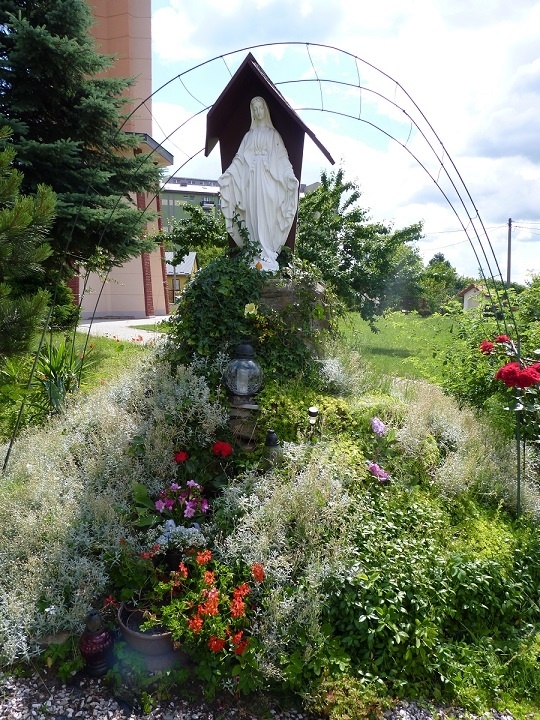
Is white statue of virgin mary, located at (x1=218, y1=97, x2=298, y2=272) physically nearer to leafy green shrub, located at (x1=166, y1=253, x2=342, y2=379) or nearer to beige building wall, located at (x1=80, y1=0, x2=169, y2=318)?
leafy green shrub, located at (x1=166, y1=253, x2=342, y2=379)

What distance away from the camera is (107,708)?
6.95 feet

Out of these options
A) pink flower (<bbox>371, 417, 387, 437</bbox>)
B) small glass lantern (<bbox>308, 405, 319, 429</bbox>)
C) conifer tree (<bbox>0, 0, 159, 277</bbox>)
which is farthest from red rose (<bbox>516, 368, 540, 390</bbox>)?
conifer tree (<bbox>0, 0, 159, 277</bbox>)

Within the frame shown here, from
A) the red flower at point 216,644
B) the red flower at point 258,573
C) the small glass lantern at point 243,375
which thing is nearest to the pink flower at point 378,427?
the small glass lantern at point 243,375

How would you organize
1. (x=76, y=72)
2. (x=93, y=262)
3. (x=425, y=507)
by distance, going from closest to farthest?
(x=425, y=507) < (x=76, y=72) < (x=93, y=262)

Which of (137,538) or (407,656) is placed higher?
(137,538)

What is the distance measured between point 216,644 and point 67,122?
901cm

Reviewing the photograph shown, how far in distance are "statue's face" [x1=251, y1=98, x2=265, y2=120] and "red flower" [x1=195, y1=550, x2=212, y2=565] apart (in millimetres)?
4188

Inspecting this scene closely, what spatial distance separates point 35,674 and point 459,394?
4.46 meters

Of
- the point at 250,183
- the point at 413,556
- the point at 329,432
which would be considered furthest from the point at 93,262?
the point at 413,556

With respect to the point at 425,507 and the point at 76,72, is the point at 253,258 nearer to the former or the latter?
the point at 425,507

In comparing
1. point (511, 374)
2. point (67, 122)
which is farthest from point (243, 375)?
point (67, 122)

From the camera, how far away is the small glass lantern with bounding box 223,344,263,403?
3.79m

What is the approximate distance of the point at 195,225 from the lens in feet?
31.8

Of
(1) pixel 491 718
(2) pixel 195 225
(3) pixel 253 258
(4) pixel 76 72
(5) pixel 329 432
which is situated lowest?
(1) pixel 491 718
